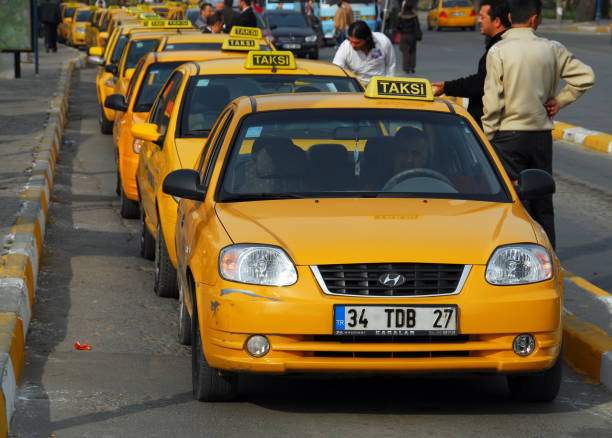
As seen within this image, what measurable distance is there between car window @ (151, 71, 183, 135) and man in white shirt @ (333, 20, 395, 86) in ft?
10.9

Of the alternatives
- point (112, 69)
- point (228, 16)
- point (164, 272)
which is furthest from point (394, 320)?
point (228, 16)

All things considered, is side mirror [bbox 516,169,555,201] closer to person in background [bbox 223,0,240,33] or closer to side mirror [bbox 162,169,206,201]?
side mirror [bbox 162,169,206,201]

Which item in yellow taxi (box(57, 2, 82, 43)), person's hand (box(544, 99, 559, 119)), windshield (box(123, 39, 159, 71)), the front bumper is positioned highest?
person's hand (box(544, 99, 559, 119))

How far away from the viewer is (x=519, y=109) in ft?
26.4

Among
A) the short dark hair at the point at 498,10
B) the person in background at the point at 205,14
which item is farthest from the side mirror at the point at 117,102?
the person in background at the point at 205,14

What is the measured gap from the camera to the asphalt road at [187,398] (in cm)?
539

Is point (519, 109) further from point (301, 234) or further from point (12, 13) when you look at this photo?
point (12, 13)

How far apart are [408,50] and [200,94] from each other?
22325mm

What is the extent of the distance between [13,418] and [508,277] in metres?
2.17

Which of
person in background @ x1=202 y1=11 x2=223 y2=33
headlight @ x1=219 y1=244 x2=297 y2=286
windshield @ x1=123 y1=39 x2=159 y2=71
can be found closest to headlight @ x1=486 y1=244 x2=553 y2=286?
headlight @ x1=219 y1=244 x2=297 y2=286

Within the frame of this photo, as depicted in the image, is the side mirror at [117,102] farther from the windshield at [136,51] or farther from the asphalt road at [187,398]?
the windshield at [136,51]

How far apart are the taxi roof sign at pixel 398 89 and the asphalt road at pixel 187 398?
5.01 ft

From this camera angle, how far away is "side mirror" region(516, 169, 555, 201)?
621cm

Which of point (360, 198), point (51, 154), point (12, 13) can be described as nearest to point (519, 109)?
point (360, 198)
